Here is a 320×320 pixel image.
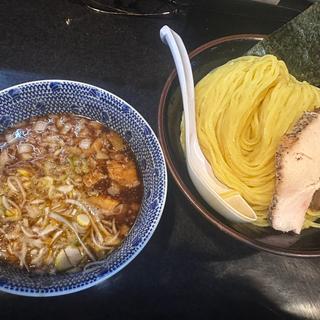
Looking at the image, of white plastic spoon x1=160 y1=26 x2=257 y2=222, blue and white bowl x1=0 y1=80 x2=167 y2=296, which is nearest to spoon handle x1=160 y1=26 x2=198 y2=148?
white plastic spoon x1=160 y1=26 x2=257 y2=222

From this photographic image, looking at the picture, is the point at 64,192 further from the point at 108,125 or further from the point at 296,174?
the point at 296,174

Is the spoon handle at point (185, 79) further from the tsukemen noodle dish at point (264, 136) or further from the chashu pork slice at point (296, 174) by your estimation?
the chashu pork slice at point (296, 174)

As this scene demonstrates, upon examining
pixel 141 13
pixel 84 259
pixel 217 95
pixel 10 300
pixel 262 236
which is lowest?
pixel 10 300

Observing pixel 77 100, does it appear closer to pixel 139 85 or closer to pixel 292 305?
pixel 139 85

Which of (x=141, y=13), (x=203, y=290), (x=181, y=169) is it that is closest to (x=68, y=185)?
(x=181, y=169)

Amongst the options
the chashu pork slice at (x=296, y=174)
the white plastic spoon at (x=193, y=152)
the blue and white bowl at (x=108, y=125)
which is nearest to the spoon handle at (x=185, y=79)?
the white plastic spoon at (x=193, y=152)

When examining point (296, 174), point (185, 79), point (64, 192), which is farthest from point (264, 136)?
point (64, 192)

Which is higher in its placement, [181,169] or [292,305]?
[181,169]
